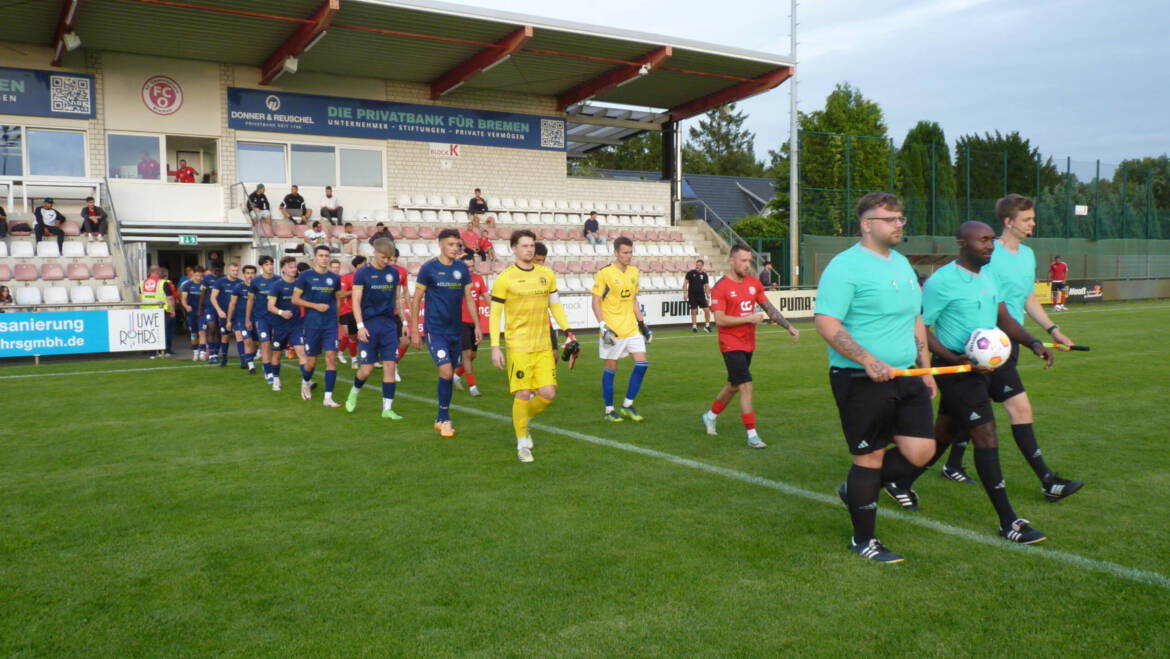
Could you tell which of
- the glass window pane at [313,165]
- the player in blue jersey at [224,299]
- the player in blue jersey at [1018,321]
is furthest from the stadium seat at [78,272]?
the player in blue jersey at [1018,321]

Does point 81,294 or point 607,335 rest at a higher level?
point 81,294

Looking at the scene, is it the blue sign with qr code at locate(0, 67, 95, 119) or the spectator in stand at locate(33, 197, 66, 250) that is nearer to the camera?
the spectator in stand at locate(33, 197, 66, 250)

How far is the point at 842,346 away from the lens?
4.32m

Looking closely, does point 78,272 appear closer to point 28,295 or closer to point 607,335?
point 28,295

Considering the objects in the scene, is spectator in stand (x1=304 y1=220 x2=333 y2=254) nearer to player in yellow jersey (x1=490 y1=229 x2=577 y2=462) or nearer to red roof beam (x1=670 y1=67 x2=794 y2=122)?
red roof beam (x1=670 y1=67 x2=794 y2=122)

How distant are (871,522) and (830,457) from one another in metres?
2.59

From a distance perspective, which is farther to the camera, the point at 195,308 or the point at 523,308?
the point at 195,308

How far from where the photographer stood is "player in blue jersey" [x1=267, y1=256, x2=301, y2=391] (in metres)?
11.5

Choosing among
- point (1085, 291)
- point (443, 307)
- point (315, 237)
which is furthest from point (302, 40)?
point (1085, 291)

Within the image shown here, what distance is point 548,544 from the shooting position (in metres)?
4.82

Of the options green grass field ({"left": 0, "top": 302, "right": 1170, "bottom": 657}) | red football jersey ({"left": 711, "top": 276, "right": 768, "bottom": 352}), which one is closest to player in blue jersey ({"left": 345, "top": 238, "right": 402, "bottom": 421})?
green grass field ({"left": 0, "top": 302, "right": 1170, "bottom": 657})

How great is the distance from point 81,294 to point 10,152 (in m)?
5.64

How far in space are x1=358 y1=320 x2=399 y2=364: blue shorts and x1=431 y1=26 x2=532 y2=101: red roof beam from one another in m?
15.4

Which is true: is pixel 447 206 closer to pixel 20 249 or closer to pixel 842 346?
pixel 20 249
